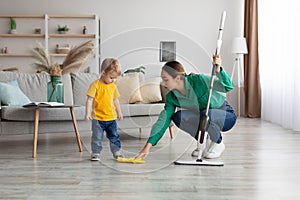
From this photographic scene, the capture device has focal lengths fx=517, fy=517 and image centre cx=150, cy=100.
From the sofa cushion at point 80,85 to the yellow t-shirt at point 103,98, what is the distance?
1589mm

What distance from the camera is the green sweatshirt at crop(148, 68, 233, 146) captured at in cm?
344

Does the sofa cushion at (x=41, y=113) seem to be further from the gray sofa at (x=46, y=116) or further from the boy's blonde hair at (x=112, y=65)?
the boy's blonde hair at (x=112, y=65)

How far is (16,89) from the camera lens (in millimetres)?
4805

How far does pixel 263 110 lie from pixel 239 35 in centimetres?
151

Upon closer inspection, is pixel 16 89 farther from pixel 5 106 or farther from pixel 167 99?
pixel 167 99

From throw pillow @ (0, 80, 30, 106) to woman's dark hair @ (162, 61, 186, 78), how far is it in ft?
6.01

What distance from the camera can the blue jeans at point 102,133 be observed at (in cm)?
375

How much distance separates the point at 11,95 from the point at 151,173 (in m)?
1.97

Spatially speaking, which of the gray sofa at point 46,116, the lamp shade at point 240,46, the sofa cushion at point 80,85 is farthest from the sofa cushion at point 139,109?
the lamp shade at point 240,46

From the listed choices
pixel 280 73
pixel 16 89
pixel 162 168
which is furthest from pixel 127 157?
pixel 280 73

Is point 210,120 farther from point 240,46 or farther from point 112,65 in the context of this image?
point 240,46

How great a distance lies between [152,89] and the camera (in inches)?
144

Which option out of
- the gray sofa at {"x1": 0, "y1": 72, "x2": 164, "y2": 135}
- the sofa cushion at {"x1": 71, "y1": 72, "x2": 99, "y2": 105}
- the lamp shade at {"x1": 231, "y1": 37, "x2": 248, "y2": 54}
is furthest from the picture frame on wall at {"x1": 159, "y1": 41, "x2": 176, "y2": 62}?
the lamp shade at {"x1": 231, "y1": 37, "x2": 248, "y2": 54}

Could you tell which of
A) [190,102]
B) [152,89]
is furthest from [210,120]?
[152,89]
